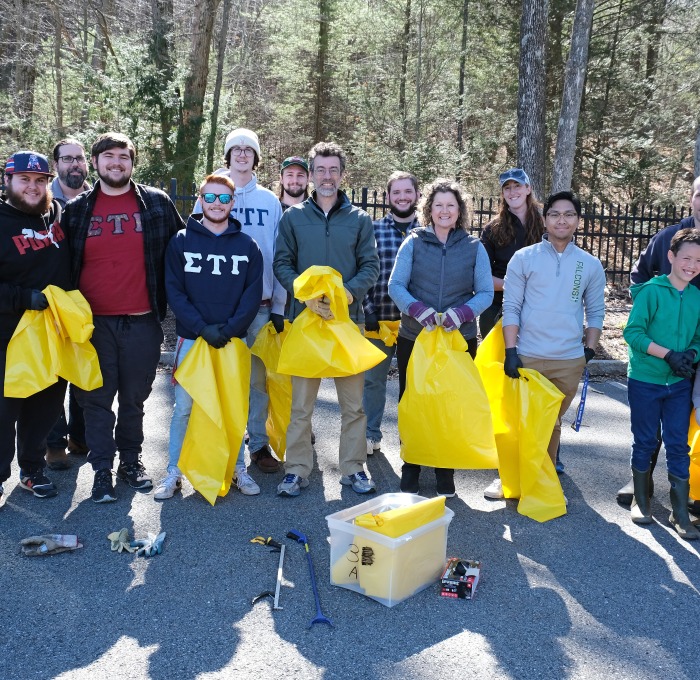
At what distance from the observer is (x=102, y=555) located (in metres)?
3.66

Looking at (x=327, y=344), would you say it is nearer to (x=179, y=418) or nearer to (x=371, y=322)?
(x=371, y=322)

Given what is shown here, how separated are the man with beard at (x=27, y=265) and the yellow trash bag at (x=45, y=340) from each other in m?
0.08

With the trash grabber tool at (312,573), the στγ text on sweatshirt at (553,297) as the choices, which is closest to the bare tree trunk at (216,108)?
the στγ text on sweatshirt at (553,297)

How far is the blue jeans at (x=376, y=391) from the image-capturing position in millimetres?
5172

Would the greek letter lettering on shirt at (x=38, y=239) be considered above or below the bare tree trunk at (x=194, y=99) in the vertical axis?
below

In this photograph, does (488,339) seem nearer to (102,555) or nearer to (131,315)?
(131,315)

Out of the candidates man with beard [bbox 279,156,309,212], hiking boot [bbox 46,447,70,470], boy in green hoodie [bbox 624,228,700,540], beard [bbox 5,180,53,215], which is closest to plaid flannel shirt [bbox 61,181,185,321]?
beard [bbox 5,180,53,215]

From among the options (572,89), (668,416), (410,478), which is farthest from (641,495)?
(572,89)

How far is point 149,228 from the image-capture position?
4359 mm

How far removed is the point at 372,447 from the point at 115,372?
192cm

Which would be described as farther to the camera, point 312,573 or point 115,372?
point 115,372

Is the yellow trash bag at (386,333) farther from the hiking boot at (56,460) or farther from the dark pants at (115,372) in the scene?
the hiking boot at (56,460)

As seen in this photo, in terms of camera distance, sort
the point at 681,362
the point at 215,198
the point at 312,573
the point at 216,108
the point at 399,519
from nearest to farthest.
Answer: the point at 399,519, the point at 312,573, the point at 681,362, the point at 215,198, the point at 216,108

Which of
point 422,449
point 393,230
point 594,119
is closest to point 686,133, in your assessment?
point 594,119
